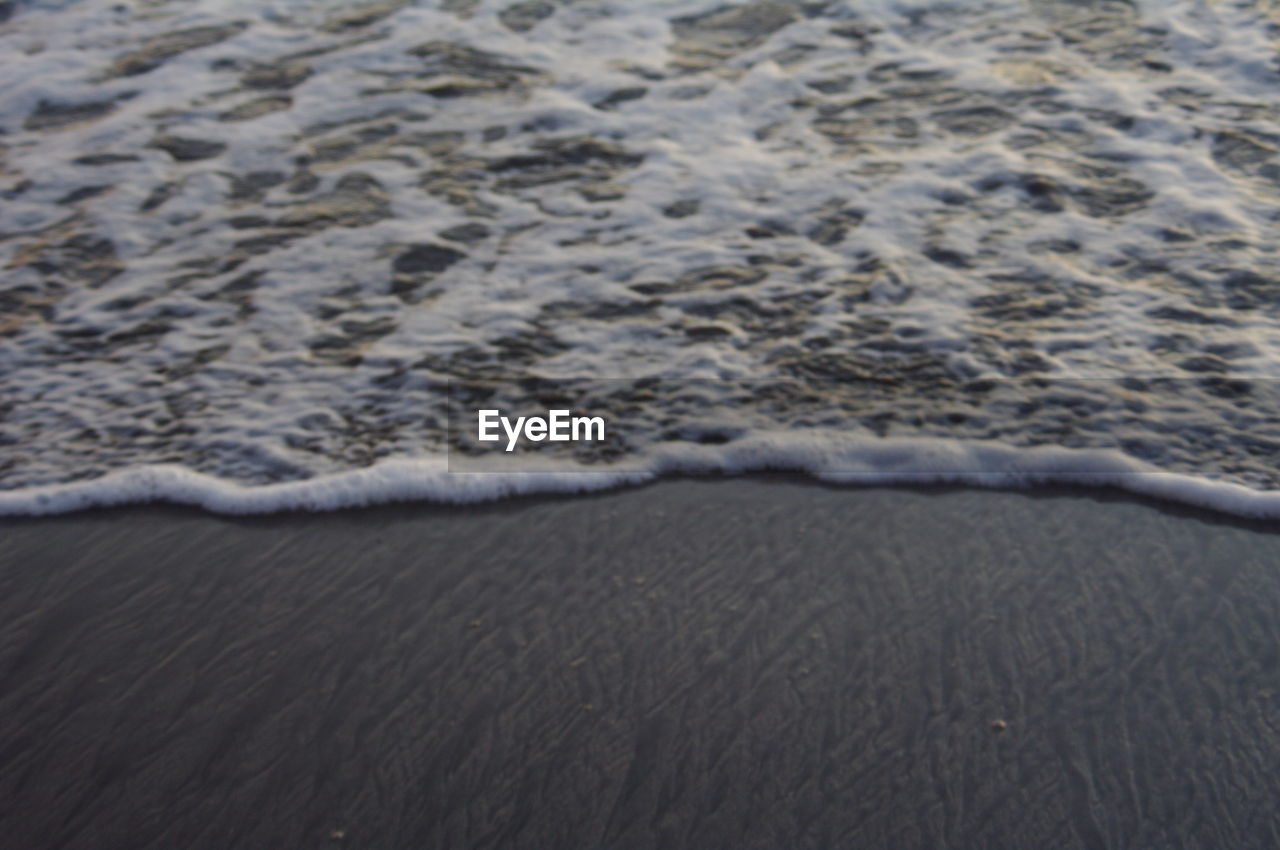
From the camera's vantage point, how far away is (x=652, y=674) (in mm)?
1850

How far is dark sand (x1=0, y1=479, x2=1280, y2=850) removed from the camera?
63.5 inches

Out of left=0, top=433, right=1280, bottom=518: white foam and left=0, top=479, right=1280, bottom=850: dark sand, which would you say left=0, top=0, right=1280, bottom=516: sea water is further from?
left=0, top=479, right=1280, bottom=850: dark sand

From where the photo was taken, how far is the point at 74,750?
1.76 metres

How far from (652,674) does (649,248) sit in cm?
160

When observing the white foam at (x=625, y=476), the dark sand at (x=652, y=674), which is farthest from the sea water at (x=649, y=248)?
the dark sand at (x=652, y=674)

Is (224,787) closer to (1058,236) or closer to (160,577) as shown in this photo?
(160,577)

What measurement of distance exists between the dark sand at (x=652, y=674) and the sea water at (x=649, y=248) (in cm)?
17

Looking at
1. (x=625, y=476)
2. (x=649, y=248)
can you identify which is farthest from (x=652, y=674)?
(x=649, y=248)

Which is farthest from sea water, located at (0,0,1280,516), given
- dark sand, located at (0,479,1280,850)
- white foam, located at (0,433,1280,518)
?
dark sand, located at (0,479,1280,850)

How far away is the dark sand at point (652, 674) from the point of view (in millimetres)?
1612

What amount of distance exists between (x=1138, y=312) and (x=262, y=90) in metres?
3.18

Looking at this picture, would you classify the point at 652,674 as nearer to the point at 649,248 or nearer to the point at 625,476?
the point at 625,476

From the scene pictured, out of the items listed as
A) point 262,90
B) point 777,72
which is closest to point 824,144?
point 777,72

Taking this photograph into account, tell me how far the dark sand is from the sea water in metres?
0.17
